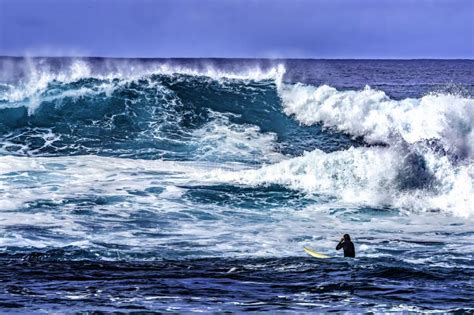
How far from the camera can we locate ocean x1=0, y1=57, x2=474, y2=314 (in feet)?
44.7

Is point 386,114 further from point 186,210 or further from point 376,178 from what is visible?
point 186,210

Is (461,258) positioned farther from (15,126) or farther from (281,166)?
(15,126)

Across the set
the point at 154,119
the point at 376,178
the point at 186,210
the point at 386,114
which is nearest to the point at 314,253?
the point at 186,210

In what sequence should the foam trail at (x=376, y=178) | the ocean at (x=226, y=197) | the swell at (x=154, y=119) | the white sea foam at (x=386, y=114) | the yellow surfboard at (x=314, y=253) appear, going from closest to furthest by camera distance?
the ocean at (x=226, y=197)
the yellow surfboard at (x=314, y=253)
the foam trail at (x=376, y=178)
the white sea foam at (x=386, y=114)
the swell at (x=154, y=119)

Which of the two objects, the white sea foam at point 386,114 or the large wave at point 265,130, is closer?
the large wave at point 265,130

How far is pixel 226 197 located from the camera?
22.6m

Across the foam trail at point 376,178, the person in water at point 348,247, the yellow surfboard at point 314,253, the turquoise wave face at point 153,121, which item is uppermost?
the turquoise wave face at point 153,121

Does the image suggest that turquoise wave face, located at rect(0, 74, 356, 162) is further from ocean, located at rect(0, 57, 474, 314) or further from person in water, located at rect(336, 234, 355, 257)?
person in water, located at rect(336, 234, 355, 257)

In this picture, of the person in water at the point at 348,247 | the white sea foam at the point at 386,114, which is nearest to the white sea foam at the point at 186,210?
the person in water at the point at 348,247

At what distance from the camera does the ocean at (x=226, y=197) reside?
13.6 metres

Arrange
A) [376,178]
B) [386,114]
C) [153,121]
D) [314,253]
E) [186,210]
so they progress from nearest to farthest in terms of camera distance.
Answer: [314,253], [186,210], [376,178], [153,121], [386,114]

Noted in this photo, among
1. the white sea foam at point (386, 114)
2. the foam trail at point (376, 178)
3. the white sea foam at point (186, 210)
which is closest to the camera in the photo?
the white sea foam at point (186, 210)

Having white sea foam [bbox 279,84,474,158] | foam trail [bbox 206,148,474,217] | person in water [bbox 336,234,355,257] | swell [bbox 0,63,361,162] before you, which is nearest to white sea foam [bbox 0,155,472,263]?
foam trail [bbox 206,148,474,217]

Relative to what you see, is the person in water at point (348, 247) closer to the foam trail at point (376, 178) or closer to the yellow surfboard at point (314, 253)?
the yellow surfboard at point (314, 253)
